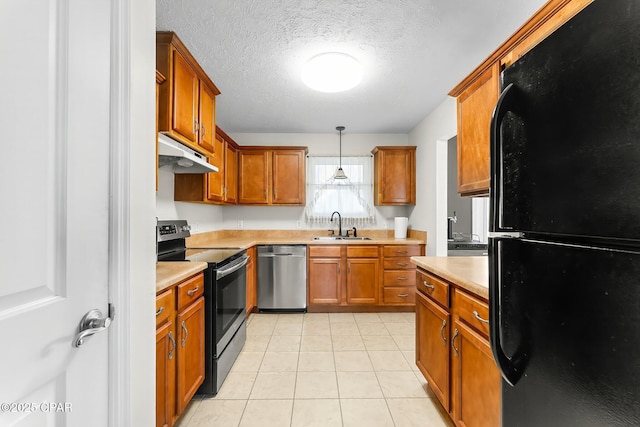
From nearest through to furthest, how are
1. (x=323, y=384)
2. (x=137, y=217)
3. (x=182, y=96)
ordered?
(x=137, y=217)
(x=182, y=96)
(x=323, y=384)

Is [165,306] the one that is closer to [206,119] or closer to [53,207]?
[53,207]

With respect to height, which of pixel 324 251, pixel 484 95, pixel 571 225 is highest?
pixel 484 95

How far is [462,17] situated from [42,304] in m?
2.39

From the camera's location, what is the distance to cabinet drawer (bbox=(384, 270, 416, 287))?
371 centimetres

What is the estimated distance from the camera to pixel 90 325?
0.78m

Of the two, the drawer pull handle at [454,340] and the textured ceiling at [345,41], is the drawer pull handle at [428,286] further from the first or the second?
the textured ceiling at [345,41]

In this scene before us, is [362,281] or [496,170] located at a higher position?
[496,170]

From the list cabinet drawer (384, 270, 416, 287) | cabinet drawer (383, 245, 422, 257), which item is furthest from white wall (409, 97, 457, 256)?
cabinet drawer (384, 270, 416, 287)

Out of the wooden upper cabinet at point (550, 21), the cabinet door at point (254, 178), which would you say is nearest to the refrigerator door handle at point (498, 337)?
the wooden upper cabinet at point (550, 21)

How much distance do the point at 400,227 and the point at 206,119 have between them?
287cm

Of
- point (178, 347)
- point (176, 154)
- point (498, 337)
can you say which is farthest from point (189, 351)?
point (498, 337)

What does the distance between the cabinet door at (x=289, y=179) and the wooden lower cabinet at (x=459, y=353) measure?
8.03ft

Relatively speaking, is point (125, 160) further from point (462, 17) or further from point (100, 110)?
point (462, 17)

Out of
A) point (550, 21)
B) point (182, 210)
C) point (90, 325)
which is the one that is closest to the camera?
point (90, 325)
